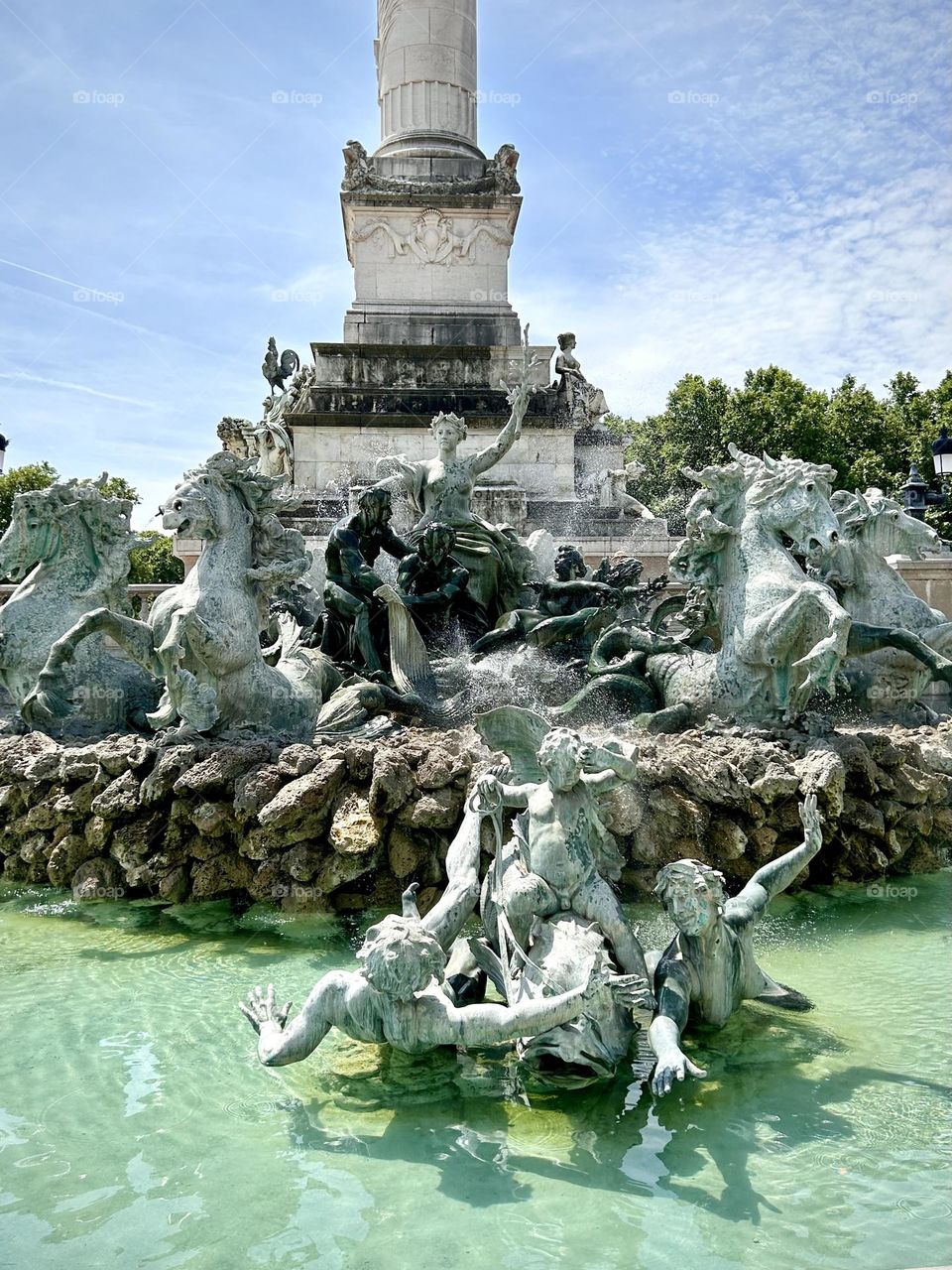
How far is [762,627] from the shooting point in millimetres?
6812

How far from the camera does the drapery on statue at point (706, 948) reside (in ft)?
12.2

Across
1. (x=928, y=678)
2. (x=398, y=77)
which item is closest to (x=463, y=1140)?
(x=928, y=678)

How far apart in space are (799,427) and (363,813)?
103 ft

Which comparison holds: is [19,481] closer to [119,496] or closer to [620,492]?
[119,496]

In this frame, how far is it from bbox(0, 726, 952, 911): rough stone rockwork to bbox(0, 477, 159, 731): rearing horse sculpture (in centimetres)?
106

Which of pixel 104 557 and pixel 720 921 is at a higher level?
pixel 104 557

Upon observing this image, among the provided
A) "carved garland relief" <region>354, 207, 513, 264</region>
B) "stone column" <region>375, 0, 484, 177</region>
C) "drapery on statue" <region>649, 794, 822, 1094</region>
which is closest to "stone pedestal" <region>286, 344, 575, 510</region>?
"carved garland relief" <region>354, 207, 513, 264</region>

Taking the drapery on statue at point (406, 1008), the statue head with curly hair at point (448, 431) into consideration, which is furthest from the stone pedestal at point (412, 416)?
the drapery on statue at point (406, 1008)

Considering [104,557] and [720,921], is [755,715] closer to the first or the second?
[720,921]

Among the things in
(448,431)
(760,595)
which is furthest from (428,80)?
(760,595)

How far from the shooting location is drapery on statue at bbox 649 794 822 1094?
3727 millimetres

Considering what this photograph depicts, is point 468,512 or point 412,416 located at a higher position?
point 412,416

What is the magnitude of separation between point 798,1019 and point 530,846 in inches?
52.7

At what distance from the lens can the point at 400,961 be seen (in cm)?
335
